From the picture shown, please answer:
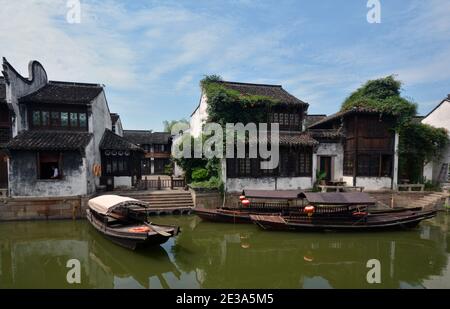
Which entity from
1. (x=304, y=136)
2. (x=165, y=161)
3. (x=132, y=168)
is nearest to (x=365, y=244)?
(x=304, y=136)

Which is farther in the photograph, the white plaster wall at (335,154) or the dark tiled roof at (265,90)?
the dark tiled roof at (265,90)

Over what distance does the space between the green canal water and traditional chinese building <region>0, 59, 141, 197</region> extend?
235 centimetres

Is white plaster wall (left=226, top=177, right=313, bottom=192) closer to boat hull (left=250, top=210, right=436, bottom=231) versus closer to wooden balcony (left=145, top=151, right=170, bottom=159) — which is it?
boat hull (left=250, top=210, right=436, bottom=231)

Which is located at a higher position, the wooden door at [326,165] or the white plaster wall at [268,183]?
the wooden door at [326,165]

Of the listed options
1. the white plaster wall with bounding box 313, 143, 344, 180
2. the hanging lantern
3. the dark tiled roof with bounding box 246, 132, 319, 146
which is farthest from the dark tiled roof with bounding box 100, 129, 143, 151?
the white plaster wall with bounding box 313, 143, 344, 180

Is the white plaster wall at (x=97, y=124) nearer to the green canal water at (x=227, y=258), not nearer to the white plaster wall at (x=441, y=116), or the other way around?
the green canal water at (x=227, y=258)

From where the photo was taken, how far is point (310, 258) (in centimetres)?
805

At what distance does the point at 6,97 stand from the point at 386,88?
82.5 ft

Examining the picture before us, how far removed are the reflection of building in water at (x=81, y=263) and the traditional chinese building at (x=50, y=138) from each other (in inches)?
135

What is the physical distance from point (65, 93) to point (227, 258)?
14658mm

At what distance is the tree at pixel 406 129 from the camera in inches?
600

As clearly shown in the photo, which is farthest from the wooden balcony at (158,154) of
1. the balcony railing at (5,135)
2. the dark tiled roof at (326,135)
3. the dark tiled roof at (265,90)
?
the dark tiled roof at (326,135)

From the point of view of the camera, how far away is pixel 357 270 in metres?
7.18
